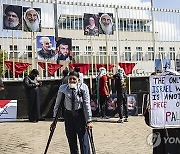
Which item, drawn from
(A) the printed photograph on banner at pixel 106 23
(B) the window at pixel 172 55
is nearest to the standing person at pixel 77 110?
(A) the printed photograph on banner at pixel 106 23

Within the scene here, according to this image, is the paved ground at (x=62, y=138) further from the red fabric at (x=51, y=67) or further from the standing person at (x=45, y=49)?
the standing person at (x=45, y=49)

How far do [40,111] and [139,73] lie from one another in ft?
A: 14.4

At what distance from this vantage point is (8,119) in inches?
505

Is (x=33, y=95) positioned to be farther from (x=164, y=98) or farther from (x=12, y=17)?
(x=164, y=98)

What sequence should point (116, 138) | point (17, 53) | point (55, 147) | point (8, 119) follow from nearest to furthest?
point (55, 147)
point (116, 138)
point (8, 119)
point (17, 53)

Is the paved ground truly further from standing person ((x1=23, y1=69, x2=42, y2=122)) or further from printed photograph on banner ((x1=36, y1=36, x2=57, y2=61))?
printed photograph on banner ((x1=36, y1=36, x2=57, y2=61))

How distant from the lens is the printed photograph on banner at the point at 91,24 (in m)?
14.7

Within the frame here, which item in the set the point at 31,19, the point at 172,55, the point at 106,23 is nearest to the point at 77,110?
the point at 31,19

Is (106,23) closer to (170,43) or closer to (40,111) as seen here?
(170,43)

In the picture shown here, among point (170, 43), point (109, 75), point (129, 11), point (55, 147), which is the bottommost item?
point (55, 147)

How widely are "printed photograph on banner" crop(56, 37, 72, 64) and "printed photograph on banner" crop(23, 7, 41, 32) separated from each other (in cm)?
86

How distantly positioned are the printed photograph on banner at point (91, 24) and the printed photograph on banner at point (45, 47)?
1461 millimetres

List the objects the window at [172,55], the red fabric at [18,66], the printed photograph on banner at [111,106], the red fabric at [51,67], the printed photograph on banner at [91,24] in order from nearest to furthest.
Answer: the red fabric at [18,66], the printed photograph on banner at [111,106], the red fabric at [51,67], the printed photograph on banner at [91,24], the window at [172,55]

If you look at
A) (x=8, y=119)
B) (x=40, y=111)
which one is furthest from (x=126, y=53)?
(x=8, y=119)
